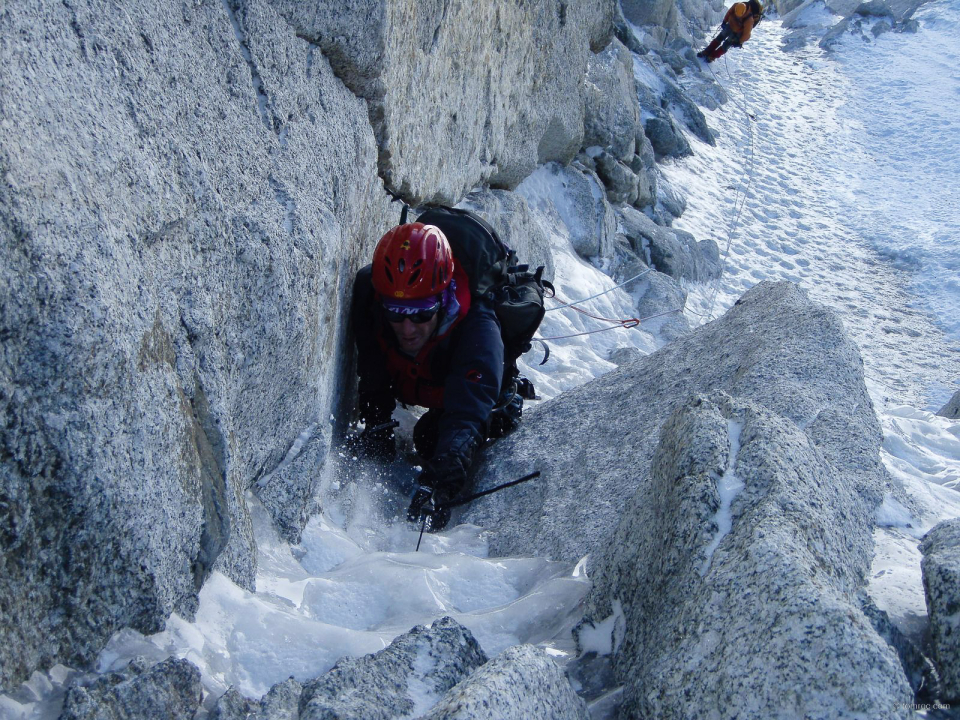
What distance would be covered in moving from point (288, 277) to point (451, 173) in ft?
13.1

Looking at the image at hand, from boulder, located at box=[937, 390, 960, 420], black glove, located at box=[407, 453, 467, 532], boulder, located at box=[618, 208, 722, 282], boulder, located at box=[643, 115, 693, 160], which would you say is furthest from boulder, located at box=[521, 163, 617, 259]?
black glove, located at box=[407, 453, 467, 532]

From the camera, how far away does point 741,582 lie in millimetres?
2320

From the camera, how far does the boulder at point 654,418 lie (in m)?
4.07

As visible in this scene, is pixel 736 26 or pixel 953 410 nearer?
pixel 953 410

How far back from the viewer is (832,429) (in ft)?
13.5

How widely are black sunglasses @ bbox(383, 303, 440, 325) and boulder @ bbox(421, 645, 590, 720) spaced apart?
2780 mm

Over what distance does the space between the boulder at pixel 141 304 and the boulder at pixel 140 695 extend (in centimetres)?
13

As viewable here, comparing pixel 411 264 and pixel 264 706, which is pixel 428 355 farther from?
pixel 264 706

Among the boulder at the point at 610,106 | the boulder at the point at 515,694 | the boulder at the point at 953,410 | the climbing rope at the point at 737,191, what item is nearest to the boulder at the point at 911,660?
the boulder at the point at 515,694

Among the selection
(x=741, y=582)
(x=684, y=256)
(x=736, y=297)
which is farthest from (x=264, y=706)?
(x=736, y=297)

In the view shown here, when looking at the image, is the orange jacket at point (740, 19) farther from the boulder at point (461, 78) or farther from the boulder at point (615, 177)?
the boulder at point (615, 177)

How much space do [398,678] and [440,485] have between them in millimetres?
2204

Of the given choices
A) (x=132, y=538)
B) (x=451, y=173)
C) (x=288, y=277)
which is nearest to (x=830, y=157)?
(x=451, y=173)

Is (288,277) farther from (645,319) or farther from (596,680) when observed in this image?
(645,319)
